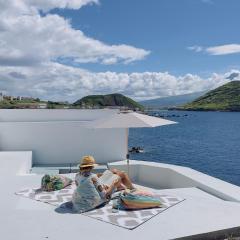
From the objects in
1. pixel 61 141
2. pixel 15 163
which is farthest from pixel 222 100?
pixel 15 163

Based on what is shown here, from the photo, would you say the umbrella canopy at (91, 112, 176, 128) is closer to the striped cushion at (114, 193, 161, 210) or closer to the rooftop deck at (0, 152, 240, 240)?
the rooftop deck at (0, 152, 240, 240)

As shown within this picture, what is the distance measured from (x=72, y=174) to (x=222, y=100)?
Result: 168515 millimetres

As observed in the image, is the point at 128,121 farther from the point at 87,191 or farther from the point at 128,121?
the point at 87,191

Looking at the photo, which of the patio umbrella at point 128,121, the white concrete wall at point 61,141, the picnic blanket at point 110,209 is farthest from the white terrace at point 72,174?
the patio umbrella at point 128,121

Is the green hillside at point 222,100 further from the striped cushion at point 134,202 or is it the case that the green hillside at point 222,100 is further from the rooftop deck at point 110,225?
the striped cushion at point 134,202

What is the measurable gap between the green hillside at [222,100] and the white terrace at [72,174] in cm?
15695

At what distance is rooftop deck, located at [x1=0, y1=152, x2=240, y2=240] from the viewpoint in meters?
5.64

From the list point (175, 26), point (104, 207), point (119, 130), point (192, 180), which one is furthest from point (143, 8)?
point (104, 207)

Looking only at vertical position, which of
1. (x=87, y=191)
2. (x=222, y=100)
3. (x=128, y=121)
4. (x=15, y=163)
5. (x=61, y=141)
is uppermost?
(x=222, y=100)

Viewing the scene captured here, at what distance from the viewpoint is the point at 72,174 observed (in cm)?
1021

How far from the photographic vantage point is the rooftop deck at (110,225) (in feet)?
18.5

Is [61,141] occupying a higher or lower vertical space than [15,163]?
higher

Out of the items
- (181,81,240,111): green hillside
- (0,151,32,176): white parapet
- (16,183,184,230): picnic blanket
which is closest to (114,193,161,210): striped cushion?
(16,183,184,230): picnic blanket

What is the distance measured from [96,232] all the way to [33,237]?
89 cm
